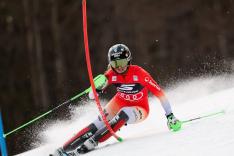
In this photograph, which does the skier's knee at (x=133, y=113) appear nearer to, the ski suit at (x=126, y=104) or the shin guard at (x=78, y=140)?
the ski suit at (x=126, y=104)

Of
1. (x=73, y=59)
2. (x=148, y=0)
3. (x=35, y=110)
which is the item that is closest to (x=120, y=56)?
(x=35, y=110)

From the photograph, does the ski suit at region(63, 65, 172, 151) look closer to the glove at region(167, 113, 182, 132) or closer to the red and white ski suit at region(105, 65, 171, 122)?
the red and white ski suit at region(105, 65, 171, 122)

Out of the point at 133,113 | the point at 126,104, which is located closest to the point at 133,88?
the point at 126,104

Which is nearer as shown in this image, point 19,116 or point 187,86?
point 187,86

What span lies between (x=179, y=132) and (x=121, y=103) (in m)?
1.46

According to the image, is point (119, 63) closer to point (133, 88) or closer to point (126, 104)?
point (133, 88)

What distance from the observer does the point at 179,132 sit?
686 cm

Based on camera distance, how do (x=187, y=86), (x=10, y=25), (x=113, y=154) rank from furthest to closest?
(x=10, y=25)
(x=187, y=86)
(x=113, y=154)

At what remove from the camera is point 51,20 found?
3384cm

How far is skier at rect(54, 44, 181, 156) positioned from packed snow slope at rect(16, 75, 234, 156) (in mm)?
185

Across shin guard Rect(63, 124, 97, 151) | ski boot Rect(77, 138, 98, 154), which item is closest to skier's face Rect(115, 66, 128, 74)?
shin guard Rect(63, 124, 97, 151)

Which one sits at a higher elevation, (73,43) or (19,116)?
(73,43)

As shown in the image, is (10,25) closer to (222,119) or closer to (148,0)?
(148,0)

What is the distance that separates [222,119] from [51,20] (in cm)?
2758
